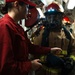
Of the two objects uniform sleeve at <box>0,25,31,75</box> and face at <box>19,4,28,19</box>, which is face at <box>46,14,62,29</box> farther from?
uniform sleeve at <box>0,25,31,75</box>

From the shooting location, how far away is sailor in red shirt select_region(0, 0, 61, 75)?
1502 mm

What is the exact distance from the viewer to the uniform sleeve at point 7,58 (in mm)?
1490

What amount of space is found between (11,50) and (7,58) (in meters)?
0.07

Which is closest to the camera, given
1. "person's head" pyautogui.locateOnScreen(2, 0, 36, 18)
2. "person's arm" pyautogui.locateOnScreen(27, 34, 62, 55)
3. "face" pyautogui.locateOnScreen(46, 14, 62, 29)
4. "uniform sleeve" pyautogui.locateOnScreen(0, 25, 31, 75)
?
"uniform sleeve" pyautogui.locateOnScreen(0, 25, 31, 75)

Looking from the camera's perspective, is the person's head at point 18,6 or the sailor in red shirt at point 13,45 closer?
the sailor in red shirt at point 13,45

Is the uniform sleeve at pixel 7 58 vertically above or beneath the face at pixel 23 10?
beneath

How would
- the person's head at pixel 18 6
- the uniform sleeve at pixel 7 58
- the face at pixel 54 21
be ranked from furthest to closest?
the face at pixel 54 21, the person's head at pixel 18 6, the uniform sleeve at pixel 7 58

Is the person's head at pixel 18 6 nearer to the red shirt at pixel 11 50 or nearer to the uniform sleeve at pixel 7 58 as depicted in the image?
the red shirt at pixel 11 50

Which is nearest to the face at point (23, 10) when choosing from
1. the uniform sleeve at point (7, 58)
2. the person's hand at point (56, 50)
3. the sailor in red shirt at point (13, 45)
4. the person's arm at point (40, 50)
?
the sailor in red shirt at point (13, 45)

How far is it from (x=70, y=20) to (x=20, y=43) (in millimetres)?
2817

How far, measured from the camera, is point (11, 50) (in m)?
1.52

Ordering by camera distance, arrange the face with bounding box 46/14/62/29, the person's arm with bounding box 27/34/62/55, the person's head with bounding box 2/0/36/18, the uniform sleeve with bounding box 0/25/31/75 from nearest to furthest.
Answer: the uniform sleeve with bounding box 0/25/31/75
the person's head with bounding box 2/0/36/18
the person's arm with bounding box 27/34/62/55
the face with bounding box 46/14/62/29

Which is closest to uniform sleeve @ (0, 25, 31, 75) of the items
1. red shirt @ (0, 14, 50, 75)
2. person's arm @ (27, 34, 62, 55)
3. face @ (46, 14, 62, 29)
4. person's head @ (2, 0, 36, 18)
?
red shirt @ (0, 14, 50, 75)

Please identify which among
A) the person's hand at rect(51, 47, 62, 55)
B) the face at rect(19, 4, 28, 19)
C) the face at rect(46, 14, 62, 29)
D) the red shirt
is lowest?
the person's hand at rect(51, 47, 62, 55)
